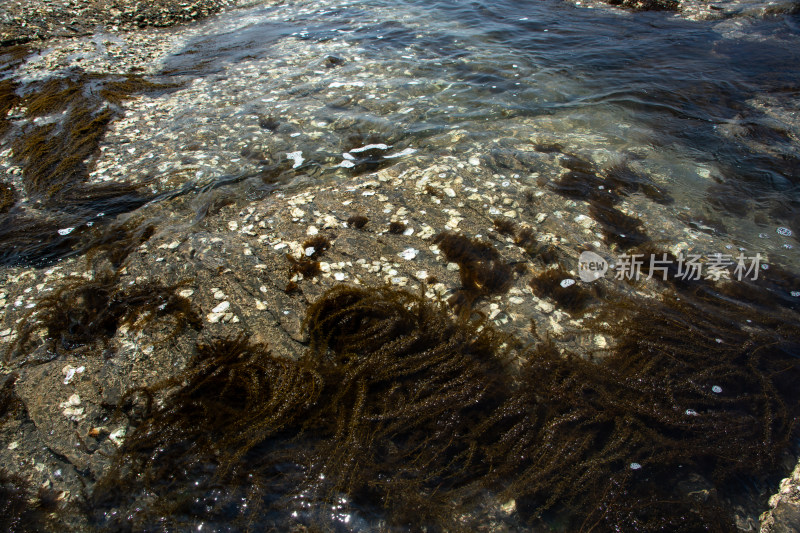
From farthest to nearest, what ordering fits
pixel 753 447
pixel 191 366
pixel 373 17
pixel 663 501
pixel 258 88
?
pixel 373 17 < pixel 258 88 < pixel 191 366 < pixel 753 447 < pixel 663 501

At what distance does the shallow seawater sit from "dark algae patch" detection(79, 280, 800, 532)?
0.02 meters

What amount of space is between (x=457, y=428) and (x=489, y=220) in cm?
317

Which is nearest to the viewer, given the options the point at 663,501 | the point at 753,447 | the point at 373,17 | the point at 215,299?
the point at 663,501

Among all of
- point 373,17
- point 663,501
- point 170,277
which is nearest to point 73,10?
point 373,17

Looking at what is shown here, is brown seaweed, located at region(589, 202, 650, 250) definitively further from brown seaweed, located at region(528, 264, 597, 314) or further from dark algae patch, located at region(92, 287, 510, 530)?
dark algae patch, located at region(92, 287, 510, 530)

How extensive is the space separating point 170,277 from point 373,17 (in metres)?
13.0

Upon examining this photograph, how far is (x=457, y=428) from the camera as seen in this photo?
3857 mm

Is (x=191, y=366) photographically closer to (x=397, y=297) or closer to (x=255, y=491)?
(x=255, y=491)

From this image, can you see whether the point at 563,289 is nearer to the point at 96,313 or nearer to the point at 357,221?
the point at 357,221

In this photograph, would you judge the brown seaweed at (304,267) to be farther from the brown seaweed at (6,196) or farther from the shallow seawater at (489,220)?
the brown seaweed at (6,196)

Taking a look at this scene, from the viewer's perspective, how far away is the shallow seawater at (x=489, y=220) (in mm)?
3525

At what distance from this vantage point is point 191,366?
429 cm

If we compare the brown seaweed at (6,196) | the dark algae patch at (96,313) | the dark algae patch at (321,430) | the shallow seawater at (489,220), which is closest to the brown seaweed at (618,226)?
the shallow seawater at (489,220)

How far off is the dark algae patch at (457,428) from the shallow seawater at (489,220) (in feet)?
0.07
